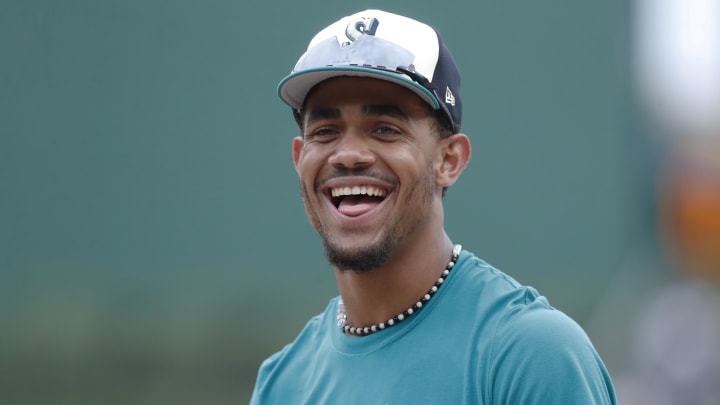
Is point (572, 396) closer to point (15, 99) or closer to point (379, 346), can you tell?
point (379, 346)

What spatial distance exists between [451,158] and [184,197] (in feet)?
27.2

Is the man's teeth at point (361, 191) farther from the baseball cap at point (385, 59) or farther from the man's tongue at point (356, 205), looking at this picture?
the baseball cap at point (385, 59)

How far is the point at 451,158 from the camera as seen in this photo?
10.1 feet

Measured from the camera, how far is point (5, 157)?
10953 mm

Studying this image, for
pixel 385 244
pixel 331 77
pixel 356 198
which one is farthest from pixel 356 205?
pixel 331 77

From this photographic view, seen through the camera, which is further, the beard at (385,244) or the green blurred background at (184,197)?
the green blurred background at (184,197)

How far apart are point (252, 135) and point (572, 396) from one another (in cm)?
895

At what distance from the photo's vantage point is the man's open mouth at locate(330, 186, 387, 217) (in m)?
2.93

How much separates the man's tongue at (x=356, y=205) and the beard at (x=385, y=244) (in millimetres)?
73

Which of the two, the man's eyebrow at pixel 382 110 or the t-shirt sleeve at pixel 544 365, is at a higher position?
the man's eyebrow at pixel 382 110

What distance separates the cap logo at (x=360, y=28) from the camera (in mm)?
2936

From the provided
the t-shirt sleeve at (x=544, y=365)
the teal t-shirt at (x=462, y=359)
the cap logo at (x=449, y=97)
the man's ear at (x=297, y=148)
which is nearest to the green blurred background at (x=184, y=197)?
the man's ear at (x=297, y=148)

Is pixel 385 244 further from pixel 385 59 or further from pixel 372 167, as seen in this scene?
pixel 385 59

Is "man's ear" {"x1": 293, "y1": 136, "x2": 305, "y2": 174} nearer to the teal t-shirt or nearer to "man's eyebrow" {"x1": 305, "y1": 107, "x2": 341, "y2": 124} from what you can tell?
"man's eyebrow" {"x1": 305, "y1": 107, "x2": 341, "y2": 124}
